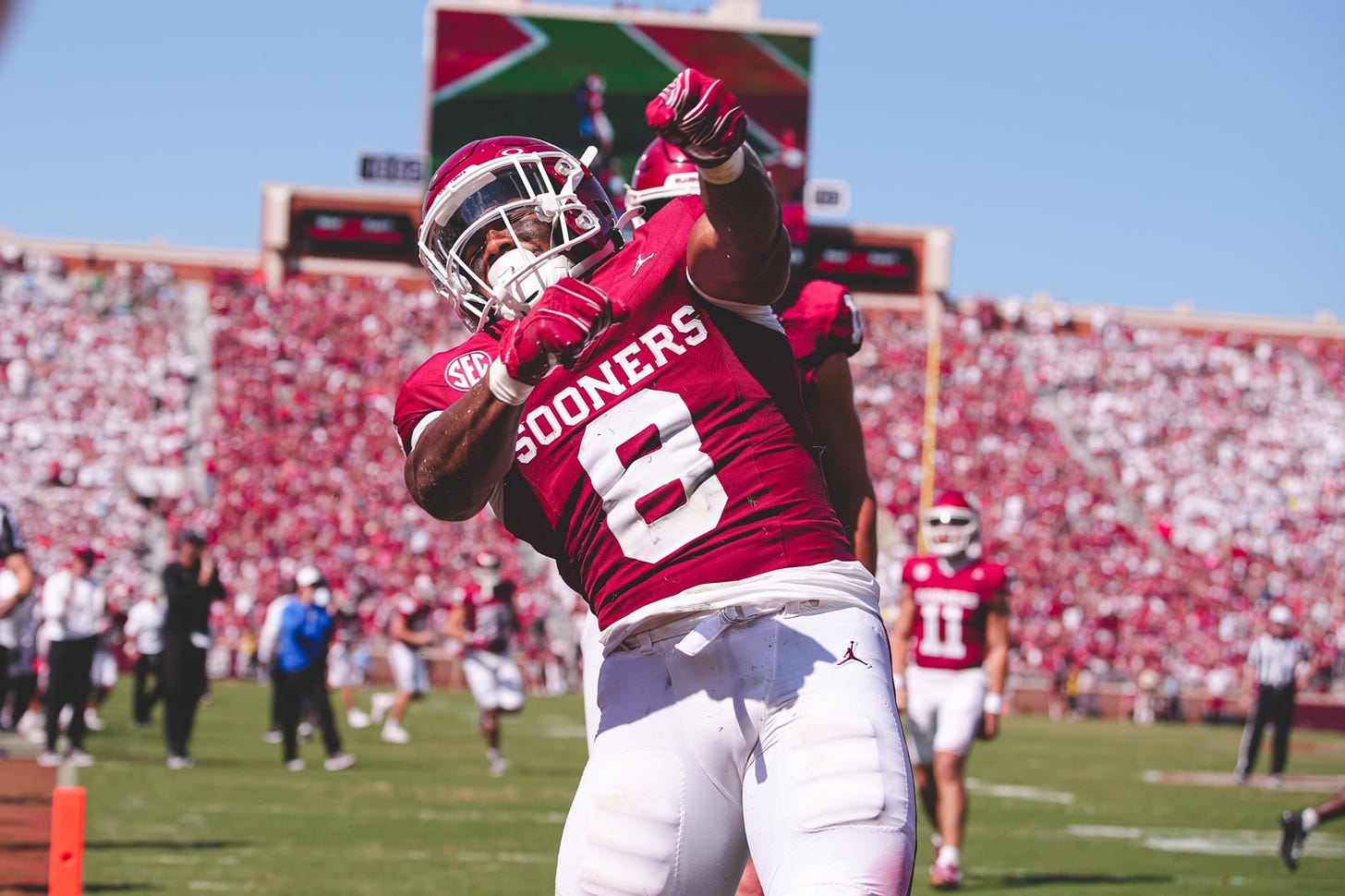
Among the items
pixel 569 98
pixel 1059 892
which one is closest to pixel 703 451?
pixel 1059 892

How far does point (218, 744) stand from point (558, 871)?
1326 cm

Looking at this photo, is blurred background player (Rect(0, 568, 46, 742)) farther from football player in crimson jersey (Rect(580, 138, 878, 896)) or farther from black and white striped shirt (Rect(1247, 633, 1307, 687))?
black and white striped shirt (Rect(1247, 633, 1307, 687))

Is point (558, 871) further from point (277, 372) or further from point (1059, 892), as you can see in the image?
point (277, 372)

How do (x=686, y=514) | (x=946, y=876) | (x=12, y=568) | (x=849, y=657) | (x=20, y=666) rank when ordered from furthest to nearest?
(x=20, y=666), (x=12, y=568), (x=946, y=876), (x=686, y=514), (x=849, y=657)

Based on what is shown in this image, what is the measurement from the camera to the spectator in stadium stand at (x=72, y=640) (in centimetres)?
1301

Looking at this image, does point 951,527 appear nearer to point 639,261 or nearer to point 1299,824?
point 1299,824

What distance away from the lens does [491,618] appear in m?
13.8

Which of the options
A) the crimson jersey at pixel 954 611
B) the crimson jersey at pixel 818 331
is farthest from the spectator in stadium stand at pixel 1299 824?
the crimson jersey at pixel 818 331

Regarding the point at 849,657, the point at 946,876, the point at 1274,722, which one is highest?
the point at 849,657

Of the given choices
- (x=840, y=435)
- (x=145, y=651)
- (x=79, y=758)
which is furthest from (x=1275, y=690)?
(x=840, y=435)

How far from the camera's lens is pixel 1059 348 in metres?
40.2

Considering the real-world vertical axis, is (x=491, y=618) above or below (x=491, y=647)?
above

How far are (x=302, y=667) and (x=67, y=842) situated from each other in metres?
9.49

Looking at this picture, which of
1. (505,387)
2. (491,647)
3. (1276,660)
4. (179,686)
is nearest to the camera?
(505,387)
